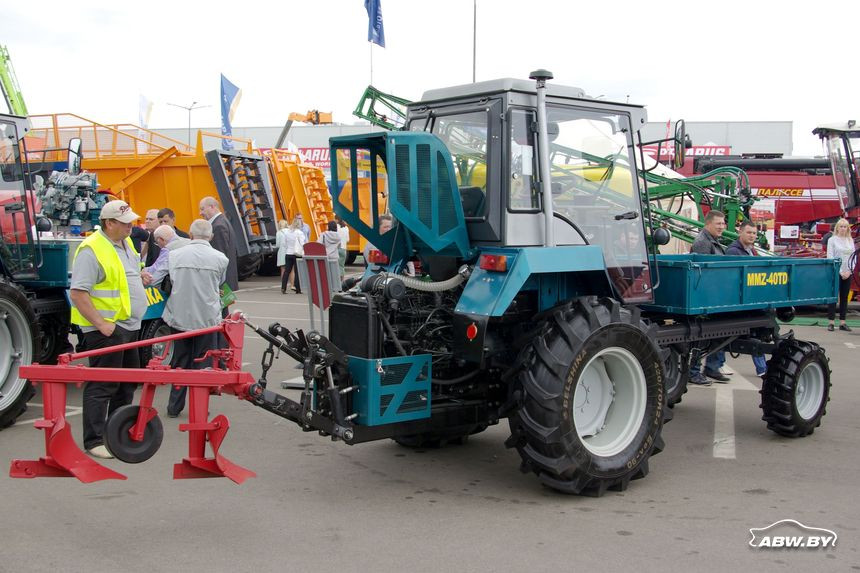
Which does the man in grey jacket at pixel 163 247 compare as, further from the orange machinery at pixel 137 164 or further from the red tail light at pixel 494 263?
the orange machinery at pixel 137 164

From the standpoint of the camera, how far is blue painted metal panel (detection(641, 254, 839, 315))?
6266 millimetres

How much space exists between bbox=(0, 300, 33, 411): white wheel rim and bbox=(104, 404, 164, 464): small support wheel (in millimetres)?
2917

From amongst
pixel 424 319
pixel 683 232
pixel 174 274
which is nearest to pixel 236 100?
pixel 683 232

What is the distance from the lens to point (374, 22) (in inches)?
896

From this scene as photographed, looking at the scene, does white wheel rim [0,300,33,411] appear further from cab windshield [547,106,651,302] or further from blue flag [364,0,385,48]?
blue flag [364,0,385,48]

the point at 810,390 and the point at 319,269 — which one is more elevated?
the point at 319,269

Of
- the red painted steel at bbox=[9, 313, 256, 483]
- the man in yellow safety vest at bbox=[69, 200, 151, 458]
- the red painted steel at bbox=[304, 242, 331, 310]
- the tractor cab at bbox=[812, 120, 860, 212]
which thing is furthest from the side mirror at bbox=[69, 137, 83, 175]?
the tractor cab at bbox=[812, 120, 860, 212]

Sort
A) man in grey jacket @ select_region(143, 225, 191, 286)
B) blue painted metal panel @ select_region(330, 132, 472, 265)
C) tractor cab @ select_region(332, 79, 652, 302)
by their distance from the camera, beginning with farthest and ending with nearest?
1. man in grey jacket @ select_region(143, 225, 191, 286)
2. tractor cab @ select_region(332, 79, 652, 302)
3. blue painted metal panel @ select_region(330, 132, 472, 265)

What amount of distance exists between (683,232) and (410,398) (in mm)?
8787

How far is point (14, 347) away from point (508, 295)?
14.9ft

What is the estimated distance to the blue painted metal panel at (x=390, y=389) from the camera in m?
5.00

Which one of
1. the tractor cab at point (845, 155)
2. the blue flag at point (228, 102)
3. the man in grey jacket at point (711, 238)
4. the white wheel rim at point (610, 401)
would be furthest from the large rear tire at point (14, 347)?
the blue flag at point (228, 102)

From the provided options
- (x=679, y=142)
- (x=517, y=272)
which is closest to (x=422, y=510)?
(x=517, y=272)

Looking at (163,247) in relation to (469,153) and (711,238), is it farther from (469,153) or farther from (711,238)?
(711,238)
